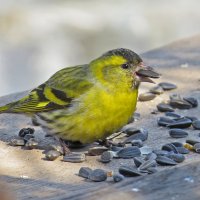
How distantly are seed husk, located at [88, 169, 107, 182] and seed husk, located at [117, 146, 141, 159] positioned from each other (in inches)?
17.0

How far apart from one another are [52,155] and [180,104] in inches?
50.1

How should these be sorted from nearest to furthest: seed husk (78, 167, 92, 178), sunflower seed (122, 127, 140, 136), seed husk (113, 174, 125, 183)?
seed husk (113, 174, 125, 183) → seed husk (78, 167, 92, 178) → sunflower seed (122, 127, 140, 136)

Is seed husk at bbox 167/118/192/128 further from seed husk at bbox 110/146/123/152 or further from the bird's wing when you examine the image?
the bird's wing

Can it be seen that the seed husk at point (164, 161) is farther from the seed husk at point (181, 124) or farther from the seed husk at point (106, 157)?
the seed husk at point (181, 124)

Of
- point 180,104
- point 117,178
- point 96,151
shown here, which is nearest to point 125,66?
point 180,104

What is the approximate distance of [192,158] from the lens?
476cm

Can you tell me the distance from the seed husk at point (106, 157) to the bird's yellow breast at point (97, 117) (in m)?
0.35

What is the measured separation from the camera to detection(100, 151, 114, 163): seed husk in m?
4.80

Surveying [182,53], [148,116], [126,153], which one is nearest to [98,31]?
[182,53]

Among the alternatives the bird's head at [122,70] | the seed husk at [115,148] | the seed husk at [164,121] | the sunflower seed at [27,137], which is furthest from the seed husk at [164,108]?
the sunflower seed at [27,137]

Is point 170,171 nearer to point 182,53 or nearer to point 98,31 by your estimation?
point 182,53

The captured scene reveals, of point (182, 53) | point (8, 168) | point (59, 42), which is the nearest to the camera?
point (8, 168)

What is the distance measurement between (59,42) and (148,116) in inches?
203

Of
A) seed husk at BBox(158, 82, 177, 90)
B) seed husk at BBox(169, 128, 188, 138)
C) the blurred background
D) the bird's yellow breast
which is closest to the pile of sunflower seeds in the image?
seed husk at BBox(169, 128, 188, 138)
